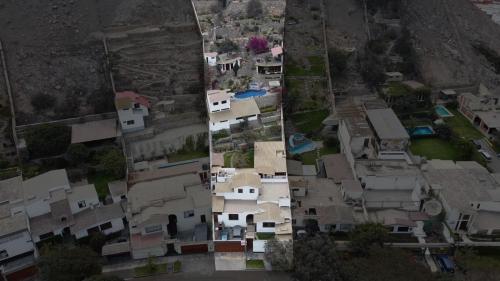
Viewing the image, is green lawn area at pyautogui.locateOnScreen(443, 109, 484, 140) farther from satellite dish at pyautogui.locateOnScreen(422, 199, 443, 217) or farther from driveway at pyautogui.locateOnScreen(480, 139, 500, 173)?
satellite dish at pyautogui.locateOnScreen(422, 199, 443, 217)

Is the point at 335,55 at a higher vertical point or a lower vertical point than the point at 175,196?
higher

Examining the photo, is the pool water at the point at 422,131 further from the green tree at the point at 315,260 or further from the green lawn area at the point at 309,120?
the green tree at the point at 315,260

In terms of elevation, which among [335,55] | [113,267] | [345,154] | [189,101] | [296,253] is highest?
[335,55]

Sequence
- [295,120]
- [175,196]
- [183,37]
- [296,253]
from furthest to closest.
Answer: [183,37]
[295,120]
[175,196]
[296,253]

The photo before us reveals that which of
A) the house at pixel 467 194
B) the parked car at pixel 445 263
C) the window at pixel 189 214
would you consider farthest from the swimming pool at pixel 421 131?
the window at pixel 189 214

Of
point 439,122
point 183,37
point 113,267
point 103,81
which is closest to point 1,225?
point 113,267

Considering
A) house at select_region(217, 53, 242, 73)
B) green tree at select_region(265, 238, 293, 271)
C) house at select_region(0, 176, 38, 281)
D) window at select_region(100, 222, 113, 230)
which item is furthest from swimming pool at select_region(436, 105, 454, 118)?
house at select_region(0, 176, 38, 281)

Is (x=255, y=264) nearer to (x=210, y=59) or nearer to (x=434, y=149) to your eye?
(x=434, y=149)

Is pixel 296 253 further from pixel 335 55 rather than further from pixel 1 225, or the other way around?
pixel 335 55
